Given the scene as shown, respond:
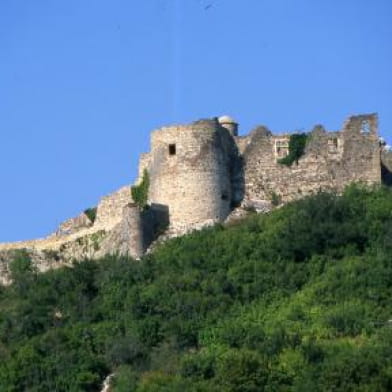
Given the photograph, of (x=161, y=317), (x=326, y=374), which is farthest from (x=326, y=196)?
(x=326, y=374)

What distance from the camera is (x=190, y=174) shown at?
61.8 m

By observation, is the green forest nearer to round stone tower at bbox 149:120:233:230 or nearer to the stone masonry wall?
round stone tower at bbox 149:120:233:230

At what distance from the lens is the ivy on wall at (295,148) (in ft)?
206

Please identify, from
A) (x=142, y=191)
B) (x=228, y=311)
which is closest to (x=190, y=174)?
→ (x=142, y=191)

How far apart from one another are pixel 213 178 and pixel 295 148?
230 cm

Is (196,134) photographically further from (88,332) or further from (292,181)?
(88,332)

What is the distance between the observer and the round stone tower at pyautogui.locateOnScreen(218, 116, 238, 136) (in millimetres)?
63900

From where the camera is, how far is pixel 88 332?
57969 mm

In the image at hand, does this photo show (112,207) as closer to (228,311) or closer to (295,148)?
(295,148)

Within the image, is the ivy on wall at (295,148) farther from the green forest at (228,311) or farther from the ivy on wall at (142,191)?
the ivy on wall at (142,191)

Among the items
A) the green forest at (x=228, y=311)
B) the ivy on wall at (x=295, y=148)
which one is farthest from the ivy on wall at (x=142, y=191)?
the ivy on wall at (x=295, y=148)

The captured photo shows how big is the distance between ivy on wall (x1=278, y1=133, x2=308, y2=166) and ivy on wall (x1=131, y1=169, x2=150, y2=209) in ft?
10.4

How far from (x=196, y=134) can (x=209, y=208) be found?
180 centimetres

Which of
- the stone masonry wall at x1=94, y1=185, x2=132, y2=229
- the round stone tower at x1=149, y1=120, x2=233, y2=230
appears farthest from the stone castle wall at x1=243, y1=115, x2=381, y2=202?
the stone masonry wall at x1=94, y1=185, x2=132, y2=229
